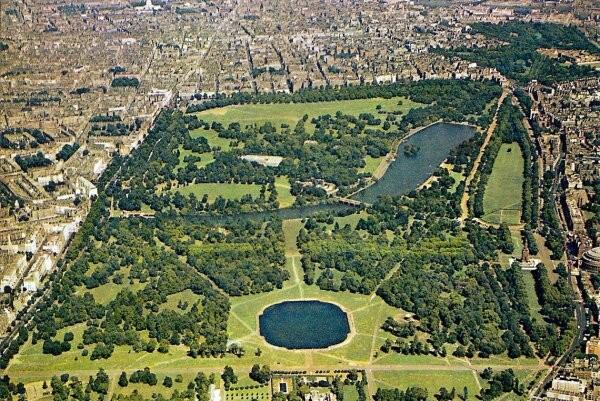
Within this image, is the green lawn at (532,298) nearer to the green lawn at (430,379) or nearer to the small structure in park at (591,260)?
the small structure in park at (591,260)

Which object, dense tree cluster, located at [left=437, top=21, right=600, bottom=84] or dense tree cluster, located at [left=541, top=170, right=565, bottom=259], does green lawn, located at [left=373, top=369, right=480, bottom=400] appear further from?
dense tree cluster, located at [left=437, top=21, right=600, bottom=84]

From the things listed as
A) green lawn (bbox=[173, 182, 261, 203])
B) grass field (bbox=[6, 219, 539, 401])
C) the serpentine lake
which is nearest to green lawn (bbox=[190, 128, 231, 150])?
green lawn (bbox=[173, 182, 261, 203])

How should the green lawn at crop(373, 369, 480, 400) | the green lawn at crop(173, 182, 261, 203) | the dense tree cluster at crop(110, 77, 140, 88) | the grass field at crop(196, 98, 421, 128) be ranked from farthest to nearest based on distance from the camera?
1. the dense tree cluster at crop(110, 77, 140, 88)
2. the grass field at crop(196, 98, 421, 128)
3. the green lawn at crop(173, 182, 261, 203)
4. the green lawn at crop(373, 369, 480, 400)

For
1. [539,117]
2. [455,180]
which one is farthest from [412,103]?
[455,180]

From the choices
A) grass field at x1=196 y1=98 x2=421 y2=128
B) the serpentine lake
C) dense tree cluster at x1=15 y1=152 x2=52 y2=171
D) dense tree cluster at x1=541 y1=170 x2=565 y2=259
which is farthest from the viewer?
grass field at x1=196 y1=98 x2=421 y2=128

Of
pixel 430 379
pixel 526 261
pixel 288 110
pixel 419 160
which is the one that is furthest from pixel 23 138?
pixel 430 379

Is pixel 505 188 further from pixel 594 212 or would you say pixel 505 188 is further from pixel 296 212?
pixel 296 212

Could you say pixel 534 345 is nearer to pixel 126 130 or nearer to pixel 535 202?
pixel 535 202
